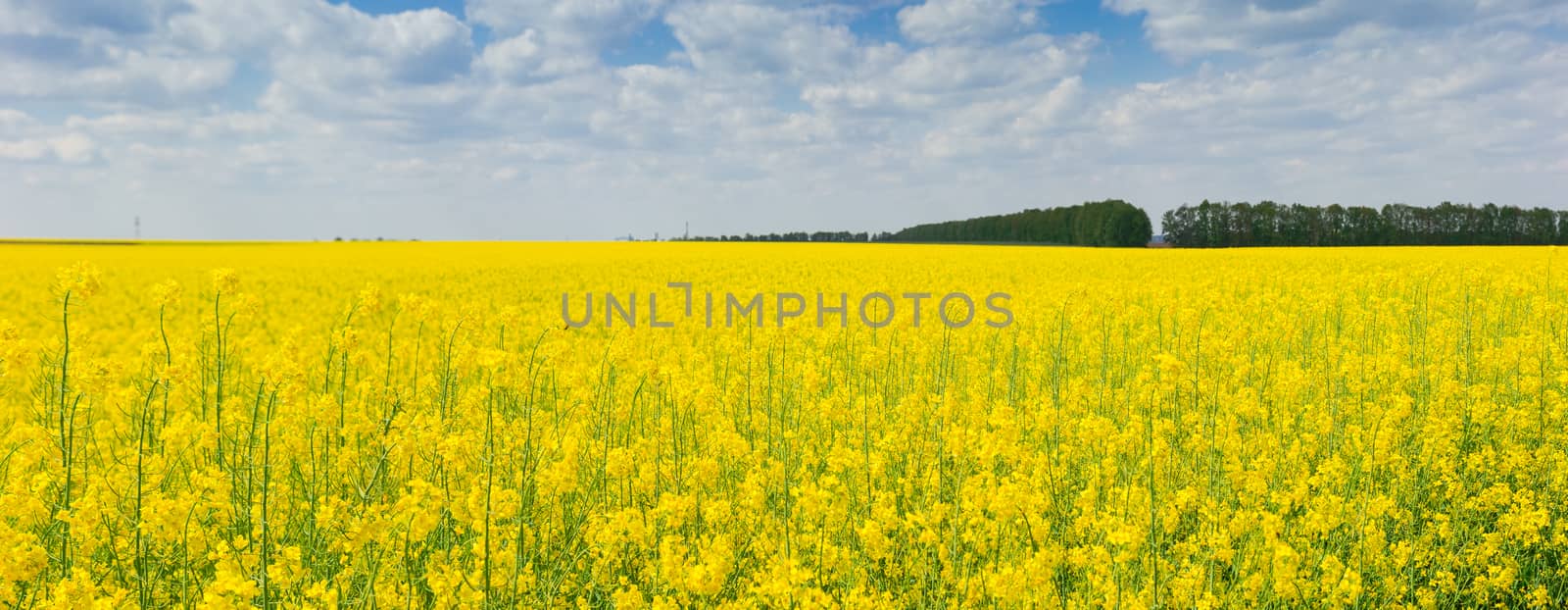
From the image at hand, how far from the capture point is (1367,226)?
246ft

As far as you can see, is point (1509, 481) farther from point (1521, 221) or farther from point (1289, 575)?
point (1521, 221)

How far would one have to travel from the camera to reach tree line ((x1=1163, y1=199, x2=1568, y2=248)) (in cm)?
7438

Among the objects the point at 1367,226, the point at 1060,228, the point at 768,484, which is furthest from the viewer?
the point at 1060,228

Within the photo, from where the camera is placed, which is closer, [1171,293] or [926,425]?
[926,425]

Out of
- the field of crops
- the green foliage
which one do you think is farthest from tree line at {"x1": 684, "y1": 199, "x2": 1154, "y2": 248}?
the field of crops

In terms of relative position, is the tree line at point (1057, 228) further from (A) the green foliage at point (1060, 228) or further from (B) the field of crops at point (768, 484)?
(B) the field of crops at point (768, 484)

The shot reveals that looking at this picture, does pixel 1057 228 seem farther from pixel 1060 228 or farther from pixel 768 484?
pixel 768 484

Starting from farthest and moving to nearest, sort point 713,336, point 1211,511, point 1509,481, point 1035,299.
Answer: point 1035,299
point 713,336
point 1509,481
point 1211,511

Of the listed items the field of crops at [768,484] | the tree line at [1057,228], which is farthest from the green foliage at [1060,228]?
the field of crops at [768,484]

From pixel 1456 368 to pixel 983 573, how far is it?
263 inches

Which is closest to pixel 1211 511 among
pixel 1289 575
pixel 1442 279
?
pixel 1289 575

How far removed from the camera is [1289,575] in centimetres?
335

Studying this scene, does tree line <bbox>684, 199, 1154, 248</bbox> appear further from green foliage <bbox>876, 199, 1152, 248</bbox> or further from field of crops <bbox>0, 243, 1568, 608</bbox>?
field of crops <bbox>0, 243, 1568, 608</bbox>

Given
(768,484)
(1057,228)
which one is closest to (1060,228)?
(1057,228)
